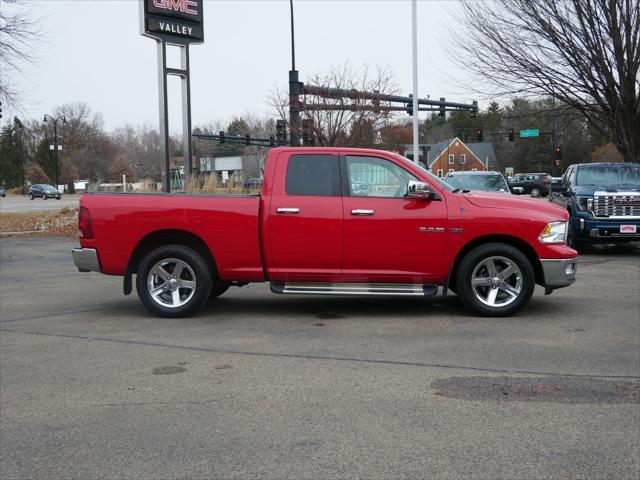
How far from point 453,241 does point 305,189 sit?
1.80 meters

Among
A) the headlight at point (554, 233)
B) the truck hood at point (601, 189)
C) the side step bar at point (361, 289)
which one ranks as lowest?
the side step bar at point (361, 289)

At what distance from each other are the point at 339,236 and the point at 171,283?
81.5 inches

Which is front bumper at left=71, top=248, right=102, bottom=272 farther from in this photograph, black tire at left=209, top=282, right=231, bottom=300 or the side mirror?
the side mirror

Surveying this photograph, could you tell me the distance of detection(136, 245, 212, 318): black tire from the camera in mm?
8242

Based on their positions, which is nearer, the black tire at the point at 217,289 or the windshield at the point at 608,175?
the black tire at the point at 217,289

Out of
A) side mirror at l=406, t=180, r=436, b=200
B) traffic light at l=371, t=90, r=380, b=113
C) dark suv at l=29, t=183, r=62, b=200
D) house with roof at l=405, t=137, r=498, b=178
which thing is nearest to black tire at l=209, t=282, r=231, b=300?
side mirror at l=406, t=180, r=436, b=200

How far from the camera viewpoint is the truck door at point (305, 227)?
8078mm

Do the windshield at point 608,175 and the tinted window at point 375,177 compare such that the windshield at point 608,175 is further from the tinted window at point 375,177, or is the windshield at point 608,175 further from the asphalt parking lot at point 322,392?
the tinted window at point 375,177

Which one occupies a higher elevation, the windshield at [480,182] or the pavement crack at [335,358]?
the windshield at [480,182]

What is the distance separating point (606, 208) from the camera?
14508mm

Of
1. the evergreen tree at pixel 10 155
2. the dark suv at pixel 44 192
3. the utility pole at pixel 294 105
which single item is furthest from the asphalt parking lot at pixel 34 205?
the evergreen tree at pixel 10 155

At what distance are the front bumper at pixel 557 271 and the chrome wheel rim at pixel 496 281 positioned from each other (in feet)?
0.94

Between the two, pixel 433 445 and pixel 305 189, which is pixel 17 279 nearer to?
pixel 305 189

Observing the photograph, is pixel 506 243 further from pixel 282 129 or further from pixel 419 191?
pixel 282 129
